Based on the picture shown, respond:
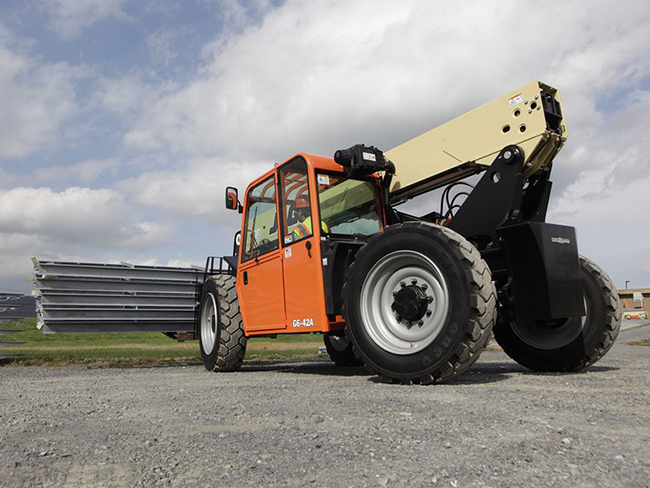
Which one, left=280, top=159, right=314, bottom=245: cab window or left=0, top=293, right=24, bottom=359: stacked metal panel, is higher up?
left=280, top=159, right=314, bottom=245: cab window

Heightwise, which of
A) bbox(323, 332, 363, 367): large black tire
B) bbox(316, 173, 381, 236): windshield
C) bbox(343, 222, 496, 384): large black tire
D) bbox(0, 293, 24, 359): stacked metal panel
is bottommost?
bbox(323, 332, 363, 367): large black tire

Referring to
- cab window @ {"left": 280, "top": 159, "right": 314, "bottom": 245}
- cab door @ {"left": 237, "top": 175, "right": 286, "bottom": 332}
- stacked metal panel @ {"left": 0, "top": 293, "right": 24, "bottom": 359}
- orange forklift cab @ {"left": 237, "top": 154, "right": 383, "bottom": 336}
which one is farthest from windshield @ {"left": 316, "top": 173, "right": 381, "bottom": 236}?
stacked metal panel @ {"left": 0, "top": 293, "right": 24, "bottom": 359}

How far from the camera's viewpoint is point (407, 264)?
15.8ft

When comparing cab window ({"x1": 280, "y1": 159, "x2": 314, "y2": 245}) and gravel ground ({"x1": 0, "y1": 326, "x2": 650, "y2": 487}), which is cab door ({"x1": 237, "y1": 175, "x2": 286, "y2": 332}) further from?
gravel ground ({"x1": 0, "y1": 326, "x2": 650, "y2": 487})

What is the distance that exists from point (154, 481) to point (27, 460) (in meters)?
0.72

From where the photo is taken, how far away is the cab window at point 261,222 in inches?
266

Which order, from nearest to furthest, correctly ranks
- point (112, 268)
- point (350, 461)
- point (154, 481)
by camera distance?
point (154, 481) < point (350, 461) < point (112, 268)

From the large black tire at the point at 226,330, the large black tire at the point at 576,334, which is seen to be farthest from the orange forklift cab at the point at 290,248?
the large black tire at the point at 576,334

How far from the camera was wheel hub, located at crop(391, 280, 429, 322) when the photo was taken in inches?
183

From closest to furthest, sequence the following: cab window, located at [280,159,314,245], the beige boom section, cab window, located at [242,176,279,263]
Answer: the beige boom section
cab window, located at [280,159,314,245]
cab window, located at [242,176,279,263]

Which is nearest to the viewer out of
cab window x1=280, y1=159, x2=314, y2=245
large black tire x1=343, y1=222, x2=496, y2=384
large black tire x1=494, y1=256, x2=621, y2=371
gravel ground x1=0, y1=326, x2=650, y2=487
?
gravel ground x1=0, y1=326, x2=650, y2=487

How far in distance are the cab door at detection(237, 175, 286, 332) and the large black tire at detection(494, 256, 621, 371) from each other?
2.58 metres

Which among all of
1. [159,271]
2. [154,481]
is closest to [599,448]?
[154,481]

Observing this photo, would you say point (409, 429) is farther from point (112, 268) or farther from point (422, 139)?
point (112, 268)
